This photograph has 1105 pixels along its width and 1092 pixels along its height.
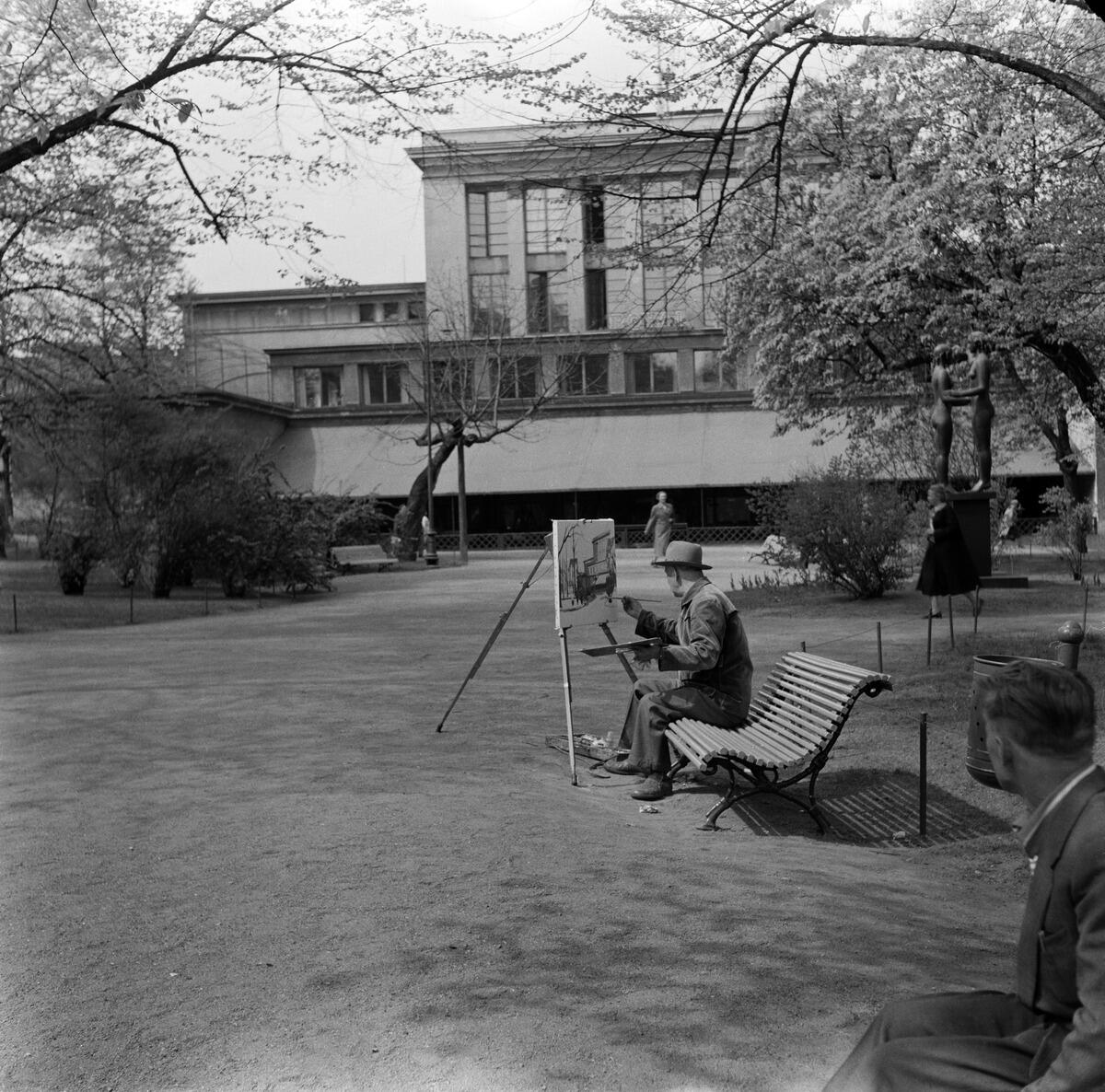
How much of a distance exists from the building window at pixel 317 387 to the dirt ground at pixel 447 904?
146 feet

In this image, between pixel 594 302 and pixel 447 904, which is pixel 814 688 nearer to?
pixel 447 904

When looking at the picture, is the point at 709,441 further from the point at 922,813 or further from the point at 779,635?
the point at 922,813

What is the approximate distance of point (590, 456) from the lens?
48688 mm

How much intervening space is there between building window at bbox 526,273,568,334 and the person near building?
43210 millimetres

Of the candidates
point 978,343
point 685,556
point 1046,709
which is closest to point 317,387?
point 978,343

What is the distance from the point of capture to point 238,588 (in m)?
25.7

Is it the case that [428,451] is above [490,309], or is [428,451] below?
below

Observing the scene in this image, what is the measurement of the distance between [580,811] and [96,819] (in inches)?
99.8

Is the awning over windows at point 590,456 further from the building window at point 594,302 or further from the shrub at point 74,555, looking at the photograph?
the shrub at point 74,555

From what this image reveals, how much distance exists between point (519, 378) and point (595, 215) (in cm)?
3788

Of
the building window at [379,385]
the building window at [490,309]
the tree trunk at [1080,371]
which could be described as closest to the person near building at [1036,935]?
the tree trunk at [1080,371]

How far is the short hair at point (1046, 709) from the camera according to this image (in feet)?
8.13

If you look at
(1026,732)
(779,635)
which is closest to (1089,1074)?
(1026,732)

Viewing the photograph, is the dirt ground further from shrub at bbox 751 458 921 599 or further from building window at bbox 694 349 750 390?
building window at bbox 694 349 750 390
